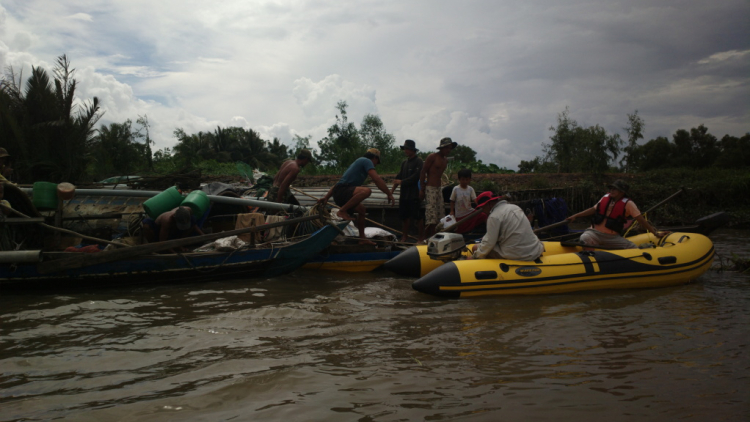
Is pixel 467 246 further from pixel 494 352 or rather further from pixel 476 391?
pixel 476 391

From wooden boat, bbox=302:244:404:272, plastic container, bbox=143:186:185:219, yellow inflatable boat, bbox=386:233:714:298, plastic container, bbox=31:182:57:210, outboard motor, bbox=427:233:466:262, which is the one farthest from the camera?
wooden boat, bbox=302:244:404:272

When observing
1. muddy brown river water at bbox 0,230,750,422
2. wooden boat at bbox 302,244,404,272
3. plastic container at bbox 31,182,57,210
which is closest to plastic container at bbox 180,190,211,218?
muddy brown river water at bbox 0,230,750,422

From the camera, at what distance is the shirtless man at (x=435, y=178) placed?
859cm

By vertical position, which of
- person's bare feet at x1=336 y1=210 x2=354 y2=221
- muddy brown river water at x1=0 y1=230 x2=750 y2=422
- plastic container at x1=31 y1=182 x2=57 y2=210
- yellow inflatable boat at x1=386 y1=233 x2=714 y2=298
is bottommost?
muddy brown river water at x1=0 y1=230 x2=750 y2=422

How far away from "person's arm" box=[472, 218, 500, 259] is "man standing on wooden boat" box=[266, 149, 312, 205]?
11.9 ft

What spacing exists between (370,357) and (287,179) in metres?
5.32

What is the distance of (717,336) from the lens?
4.56m

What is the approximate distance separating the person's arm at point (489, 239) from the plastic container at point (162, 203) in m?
4.54

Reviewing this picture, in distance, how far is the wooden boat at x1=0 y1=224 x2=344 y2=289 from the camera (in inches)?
246

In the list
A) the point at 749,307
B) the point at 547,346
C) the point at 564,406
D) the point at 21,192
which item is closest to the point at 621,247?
the point at 749,307

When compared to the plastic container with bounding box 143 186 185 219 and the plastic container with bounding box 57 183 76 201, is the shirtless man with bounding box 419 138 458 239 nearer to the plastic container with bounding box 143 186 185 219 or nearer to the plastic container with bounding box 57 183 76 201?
the plastic container with bounding box 143 186 185 219

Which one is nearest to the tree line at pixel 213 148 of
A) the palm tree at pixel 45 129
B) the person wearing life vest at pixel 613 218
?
the palm tree at pixel 45 129

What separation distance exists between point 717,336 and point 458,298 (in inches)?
104

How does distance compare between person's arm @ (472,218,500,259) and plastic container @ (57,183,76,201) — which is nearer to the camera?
person's arm @ (472,218,500,259)
